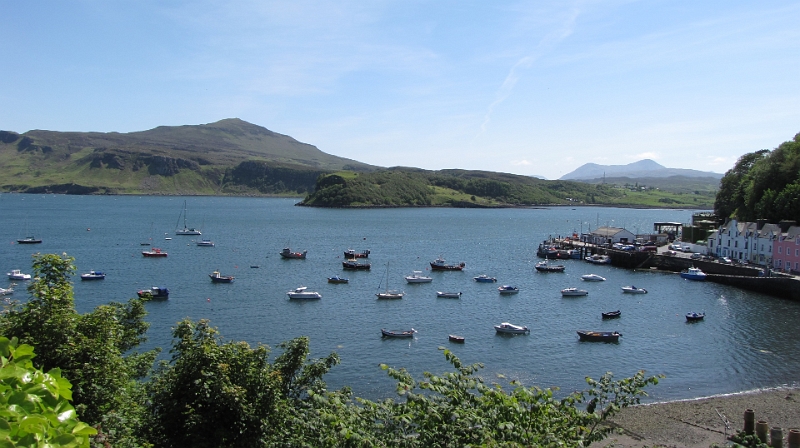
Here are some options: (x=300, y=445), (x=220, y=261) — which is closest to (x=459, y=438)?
(x=300, y=445)

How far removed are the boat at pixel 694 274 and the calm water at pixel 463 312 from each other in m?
1.37

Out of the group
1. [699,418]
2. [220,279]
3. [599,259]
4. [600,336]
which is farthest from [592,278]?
[699,418]

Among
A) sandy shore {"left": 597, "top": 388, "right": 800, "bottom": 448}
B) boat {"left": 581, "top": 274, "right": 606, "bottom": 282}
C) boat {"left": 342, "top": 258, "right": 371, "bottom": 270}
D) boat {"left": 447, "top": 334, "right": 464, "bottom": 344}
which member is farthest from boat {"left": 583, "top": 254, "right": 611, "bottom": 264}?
sandy shore {"left": 597, "top": 388, "right": 800, "bottom": 448}

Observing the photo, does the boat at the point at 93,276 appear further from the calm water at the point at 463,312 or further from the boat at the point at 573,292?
the boat at the point at 573,292

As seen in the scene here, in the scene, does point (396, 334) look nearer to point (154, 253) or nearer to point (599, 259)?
point (154, 253)

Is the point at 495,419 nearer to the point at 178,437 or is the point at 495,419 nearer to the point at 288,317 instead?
the point at 178,437

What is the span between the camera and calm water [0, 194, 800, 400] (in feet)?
130

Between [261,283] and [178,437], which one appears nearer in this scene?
[178,437]

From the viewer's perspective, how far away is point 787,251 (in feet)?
233

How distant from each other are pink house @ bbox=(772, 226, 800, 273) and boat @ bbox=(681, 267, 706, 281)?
26.6ft

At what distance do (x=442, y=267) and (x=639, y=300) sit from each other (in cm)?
2908

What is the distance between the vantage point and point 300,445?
1376 centimetres

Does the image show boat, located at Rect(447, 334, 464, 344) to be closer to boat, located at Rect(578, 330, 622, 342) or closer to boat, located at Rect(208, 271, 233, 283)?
boat, located at Rect(578, 330, 622, 342)

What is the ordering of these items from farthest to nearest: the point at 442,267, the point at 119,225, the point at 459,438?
the point at 119,225
the point at 442,267
the point at 459,438
